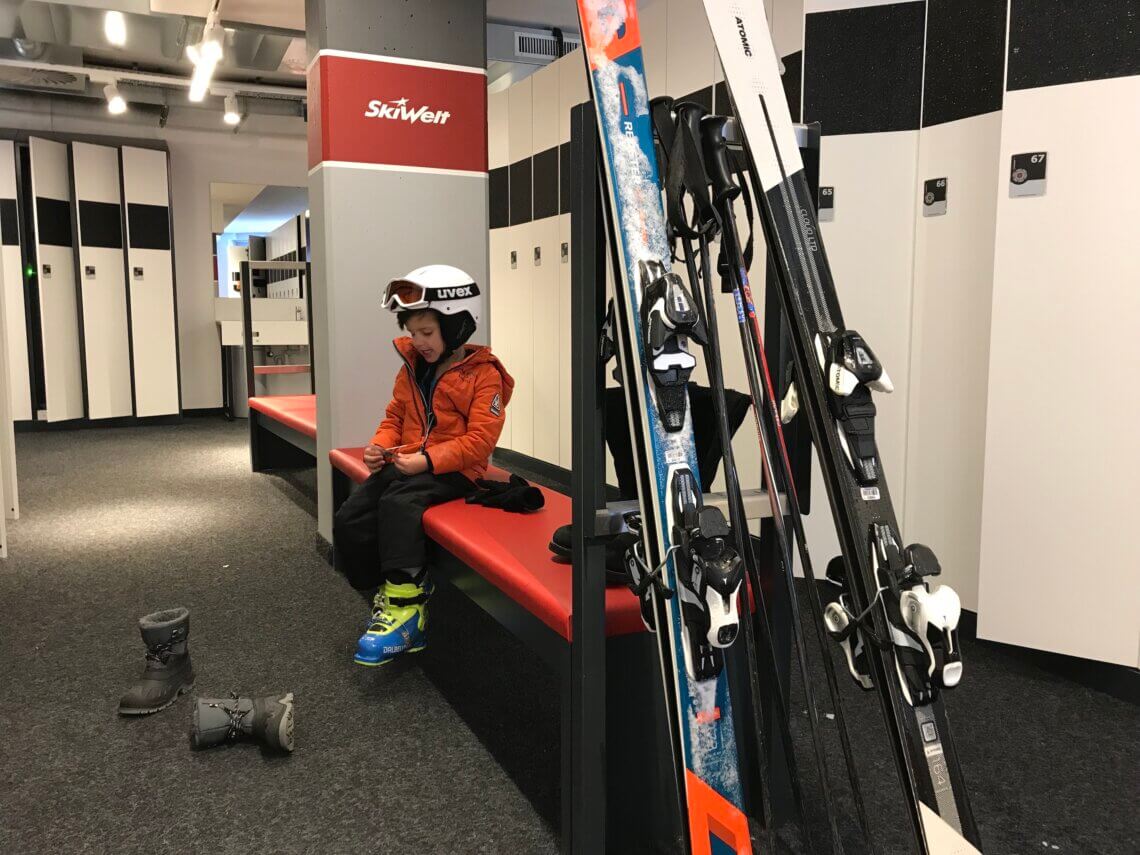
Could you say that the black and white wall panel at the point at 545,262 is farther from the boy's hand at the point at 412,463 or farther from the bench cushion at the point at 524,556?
the bench cushion at the point at 524,556

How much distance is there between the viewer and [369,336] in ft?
10.4

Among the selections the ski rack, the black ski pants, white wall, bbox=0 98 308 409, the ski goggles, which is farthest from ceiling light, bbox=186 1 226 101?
the ski rack

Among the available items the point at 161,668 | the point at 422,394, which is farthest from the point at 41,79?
the point at 161,668

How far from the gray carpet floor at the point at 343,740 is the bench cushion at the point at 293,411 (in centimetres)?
85

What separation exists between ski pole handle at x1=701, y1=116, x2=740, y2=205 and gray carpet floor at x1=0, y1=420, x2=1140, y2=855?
1144mm

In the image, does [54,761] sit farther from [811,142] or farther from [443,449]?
[811,142]

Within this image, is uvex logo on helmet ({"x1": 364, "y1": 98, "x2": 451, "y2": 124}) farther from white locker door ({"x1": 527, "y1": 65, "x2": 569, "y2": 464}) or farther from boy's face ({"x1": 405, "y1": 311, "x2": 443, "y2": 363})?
white locker door ({"x1": 527, "y1": 65, "x2": 569, "y2": 464})

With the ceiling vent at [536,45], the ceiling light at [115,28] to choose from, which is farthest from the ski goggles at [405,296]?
the ceiling light at [115,28]

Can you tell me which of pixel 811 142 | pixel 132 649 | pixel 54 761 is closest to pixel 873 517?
pixel 811 142

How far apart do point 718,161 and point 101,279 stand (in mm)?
7367

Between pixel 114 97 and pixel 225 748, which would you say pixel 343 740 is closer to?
pixel 225 748

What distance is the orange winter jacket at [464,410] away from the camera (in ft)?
7.61

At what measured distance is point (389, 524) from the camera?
220 cm

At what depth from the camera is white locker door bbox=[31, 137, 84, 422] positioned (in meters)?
6.92
